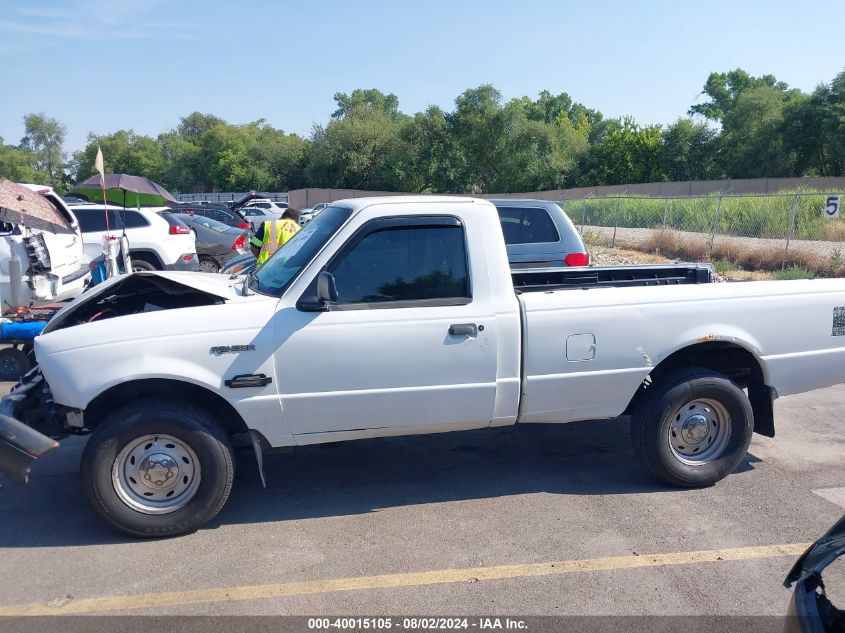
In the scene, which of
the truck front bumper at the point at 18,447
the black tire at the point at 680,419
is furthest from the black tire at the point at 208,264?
the black tire at the point at 680,419

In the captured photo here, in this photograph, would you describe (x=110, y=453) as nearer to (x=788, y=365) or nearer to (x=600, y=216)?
(x=788, y=365)

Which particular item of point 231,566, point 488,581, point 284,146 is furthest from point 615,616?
point 284,146

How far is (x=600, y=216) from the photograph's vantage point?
27781 millimetres

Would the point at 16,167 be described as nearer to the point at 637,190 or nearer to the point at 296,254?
the point at 637,190

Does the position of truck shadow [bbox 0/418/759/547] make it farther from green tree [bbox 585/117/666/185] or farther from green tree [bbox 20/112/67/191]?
green tree [bbox 20/112/67/191]

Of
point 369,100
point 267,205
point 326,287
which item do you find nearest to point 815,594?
point 326,287

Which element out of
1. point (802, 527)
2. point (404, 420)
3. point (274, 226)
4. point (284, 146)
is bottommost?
point (802, 527)

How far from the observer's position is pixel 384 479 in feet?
17.6

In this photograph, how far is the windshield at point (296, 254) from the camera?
4.72 metres

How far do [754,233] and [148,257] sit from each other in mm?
14575

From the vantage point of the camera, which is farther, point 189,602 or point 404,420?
point 404,420

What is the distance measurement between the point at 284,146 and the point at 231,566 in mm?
66768

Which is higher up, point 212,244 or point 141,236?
point 141,236

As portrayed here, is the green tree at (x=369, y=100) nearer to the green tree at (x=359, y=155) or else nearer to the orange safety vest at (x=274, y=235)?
the green tree at (x=359, y=155)
